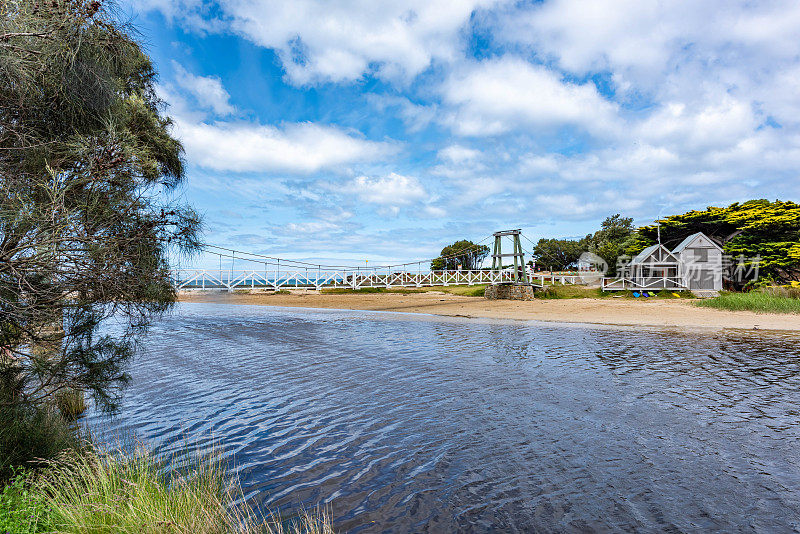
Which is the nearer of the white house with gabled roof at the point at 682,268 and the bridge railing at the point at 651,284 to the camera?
the white house with gabled roof at the point at 682,268

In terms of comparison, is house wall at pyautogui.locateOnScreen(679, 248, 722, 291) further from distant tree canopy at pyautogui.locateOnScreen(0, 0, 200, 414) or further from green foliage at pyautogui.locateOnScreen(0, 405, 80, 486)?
green foliage at pyautogui.locateOnScreen(0, 405, 80, 486)

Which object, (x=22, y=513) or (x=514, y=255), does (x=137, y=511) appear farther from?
(x=514, y=255)

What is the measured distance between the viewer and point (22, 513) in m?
3.19

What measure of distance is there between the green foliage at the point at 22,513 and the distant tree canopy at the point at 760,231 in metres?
38.1

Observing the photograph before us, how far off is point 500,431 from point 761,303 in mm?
23234

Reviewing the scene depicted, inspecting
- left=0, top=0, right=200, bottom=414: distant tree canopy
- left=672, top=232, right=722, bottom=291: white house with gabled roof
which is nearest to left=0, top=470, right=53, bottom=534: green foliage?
left=0, top=0, right=200, bottom=414: distant tree canopy

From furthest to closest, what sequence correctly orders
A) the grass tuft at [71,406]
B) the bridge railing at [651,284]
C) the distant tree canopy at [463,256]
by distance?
the distant tree canopy at [463,256] → the bridge railing at [651,284] → the grass tuft at [71,406]

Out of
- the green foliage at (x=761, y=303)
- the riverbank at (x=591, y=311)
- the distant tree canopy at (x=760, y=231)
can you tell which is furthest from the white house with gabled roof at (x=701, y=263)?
the green foliage at (x=761, y=303)

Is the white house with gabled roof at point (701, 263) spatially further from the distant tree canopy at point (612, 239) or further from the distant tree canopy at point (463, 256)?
the distant tree canopy at point (463, 256)

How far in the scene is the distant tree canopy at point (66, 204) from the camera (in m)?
3.92

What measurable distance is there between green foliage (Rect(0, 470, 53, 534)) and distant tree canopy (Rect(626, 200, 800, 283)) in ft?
125

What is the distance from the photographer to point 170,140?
28.0 feet

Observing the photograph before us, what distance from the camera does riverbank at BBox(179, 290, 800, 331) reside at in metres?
19.3

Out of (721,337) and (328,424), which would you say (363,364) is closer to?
(328,424)
